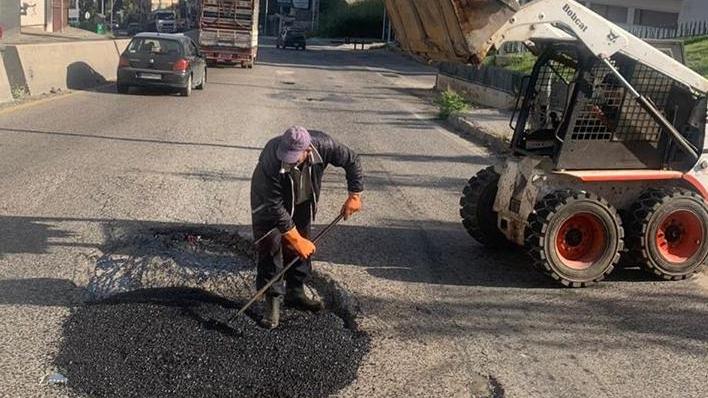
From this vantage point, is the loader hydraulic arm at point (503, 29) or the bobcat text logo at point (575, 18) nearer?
the loader hydraulic arm at point (503, 29)

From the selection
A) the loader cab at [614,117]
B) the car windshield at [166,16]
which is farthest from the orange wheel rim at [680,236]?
the car windshield at [166,16]

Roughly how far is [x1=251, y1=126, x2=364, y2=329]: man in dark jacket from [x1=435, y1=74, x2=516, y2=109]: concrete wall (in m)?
16.6

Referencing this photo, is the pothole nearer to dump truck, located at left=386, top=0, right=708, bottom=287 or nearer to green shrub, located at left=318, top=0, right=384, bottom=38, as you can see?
dump truck, located at left=386, top=0, right=708, bottom=287

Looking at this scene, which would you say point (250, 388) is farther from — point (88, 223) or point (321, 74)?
point (321, 74)

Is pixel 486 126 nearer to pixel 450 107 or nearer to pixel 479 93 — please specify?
pixel 450 107

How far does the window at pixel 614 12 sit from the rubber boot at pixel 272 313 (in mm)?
44891

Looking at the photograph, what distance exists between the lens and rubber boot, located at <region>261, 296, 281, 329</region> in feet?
19.7

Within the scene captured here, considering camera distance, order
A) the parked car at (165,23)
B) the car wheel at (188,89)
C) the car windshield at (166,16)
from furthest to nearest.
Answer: the car windshield at (166,16) < the parked car at (165,23) < the car wheel at (188,89)

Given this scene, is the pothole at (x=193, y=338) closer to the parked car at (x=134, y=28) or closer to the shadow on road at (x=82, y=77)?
the shadow on road at (x=82, y=77)

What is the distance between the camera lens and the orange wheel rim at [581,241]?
7391 mm

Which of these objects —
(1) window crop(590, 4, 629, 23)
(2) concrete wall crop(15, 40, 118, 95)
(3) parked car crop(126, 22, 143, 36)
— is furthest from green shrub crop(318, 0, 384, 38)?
(2) concrete wall crop(15, 40, 118, 95)

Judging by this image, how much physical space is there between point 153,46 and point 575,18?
1778 centimetres

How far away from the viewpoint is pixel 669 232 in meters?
7.75

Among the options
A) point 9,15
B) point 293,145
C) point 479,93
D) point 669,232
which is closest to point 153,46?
point 479,93
